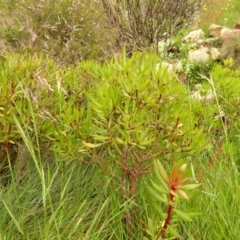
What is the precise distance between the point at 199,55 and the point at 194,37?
1.53 meters

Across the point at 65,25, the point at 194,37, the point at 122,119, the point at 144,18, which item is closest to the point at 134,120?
the point at 122,119

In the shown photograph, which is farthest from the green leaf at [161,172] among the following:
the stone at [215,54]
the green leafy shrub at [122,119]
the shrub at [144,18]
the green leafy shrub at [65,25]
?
the shrub at [144,18]

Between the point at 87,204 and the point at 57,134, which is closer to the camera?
the point at 57,134

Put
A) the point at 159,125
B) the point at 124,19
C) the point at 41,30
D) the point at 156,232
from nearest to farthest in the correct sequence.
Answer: the point at 156,232 < the point at 159,125 < the point at 41,30 < the point at 124,19

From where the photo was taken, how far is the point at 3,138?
1.96 metres

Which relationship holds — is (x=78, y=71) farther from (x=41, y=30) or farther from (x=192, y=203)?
(x=41, y=30)

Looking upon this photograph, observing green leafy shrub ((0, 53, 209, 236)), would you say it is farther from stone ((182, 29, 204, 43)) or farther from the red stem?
stone ((182, 29, 204, 43))

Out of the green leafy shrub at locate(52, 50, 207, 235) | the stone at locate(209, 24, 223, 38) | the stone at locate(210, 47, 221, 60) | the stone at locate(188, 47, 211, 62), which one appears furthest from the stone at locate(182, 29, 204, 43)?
the green leafy shrub at locate(52, 50, 207, 235)

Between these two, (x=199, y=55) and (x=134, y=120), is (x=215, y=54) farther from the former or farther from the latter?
(x=134, y=120)

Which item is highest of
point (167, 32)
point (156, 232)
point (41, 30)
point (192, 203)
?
point (156, 232)

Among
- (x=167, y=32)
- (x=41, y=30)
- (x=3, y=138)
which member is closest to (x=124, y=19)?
(x=167, y=32)

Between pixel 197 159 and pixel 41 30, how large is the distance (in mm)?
2975

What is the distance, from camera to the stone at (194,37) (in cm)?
793

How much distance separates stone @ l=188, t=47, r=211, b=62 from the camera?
21.5 ft
